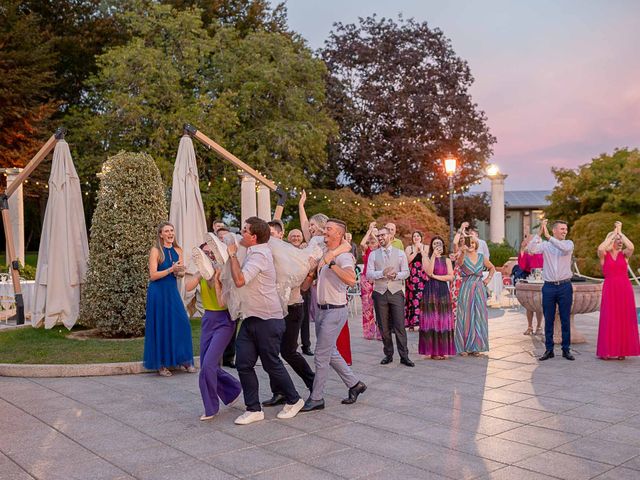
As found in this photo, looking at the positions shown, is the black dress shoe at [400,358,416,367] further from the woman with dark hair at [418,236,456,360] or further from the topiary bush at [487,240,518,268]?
the topiary bush at [487,240,518,268]

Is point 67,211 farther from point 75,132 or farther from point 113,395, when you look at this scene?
point 75,132

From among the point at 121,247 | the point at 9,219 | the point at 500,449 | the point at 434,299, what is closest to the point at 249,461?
the point at 500,449

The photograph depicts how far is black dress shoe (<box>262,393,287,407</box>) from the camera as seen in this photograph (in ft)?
22.6

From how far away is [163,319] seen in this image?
8375 millimetres

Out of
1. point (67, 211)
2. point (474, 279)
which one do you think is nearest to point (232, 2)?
point (67, 211)

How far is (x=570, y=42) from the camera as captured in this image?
19.0m

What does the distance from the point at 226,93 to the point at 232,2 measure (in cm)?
826

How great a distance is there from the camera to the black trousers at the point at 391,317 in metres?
9.06

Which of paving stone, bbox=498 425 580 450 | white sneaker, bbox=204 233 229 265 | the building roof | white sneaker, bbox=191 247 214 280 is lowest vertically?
paving stone, bbox=498 425 580 450

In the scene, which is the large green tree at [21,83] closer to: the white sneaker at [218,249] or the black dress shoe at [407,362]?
the black dress shoe at [407,362]

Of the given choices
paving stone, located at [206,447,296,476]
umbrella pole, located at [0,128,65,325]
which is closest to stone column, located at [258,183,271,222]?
umbrella pole, located at [0,128,65,325]

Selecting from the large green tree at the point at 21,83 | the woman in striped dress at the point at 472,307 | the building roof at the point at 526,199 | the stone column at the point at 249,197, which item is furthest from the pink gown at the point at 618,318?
the building roof at the point at 526,199

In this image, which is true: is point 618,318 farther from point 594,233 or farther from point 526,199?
point 526,199

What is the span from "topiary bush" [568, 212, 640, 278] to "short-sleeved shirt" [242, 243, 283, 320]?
21.3m
